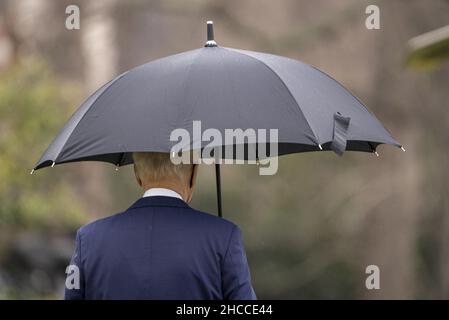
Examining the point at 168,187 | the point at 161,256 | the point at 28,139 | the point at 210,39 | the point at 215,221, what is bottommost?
the point at 161,256

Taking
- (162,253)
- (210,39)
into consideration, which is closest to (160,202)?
(162,253)

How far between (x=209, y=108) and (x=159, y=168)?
0.26m

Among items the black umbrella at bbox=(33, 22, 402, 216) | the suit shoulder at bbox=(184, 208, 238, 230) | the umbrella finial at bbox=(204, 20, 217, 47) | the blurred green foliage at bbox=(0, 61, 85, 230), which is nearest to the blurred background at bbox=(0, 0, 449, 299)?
the blurred green foliage at bbox=(0, 61, 85, 230)

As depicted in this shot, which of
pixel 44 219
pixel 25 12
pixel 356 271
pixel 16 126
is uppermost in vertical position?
pixel 25 12

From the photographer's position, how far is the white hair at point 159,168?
3078 mm

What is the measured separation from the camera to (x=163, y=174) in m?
3.08

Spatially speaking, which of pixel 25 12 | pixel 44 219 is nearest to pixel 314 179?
pixel 25 12

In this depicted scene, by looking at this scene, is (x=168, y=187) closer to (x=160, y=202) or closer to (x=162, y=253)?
(x=160, y=202)

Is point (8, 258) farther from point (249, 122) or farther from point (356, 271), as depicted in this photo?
point (249, 122)

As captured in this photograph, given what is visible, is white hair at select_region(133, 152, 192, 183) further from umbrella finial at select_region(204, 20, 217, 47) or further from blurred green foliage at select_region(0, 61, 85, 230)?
blurred green foliage at select_region(0, 61, 85, 230)

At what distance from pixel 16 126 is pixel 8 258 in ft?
8.26

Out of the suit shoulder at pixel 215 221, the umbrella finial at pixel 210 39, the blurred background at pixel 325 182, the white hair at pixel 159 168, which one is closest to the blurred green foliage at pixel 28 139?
the blurred background at pixel 325 182

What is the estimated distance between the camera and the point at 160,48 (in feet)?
71.6

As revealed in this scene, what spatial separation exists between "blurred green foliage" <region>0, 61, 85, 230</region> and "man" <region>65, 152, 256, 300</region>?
244 inches
